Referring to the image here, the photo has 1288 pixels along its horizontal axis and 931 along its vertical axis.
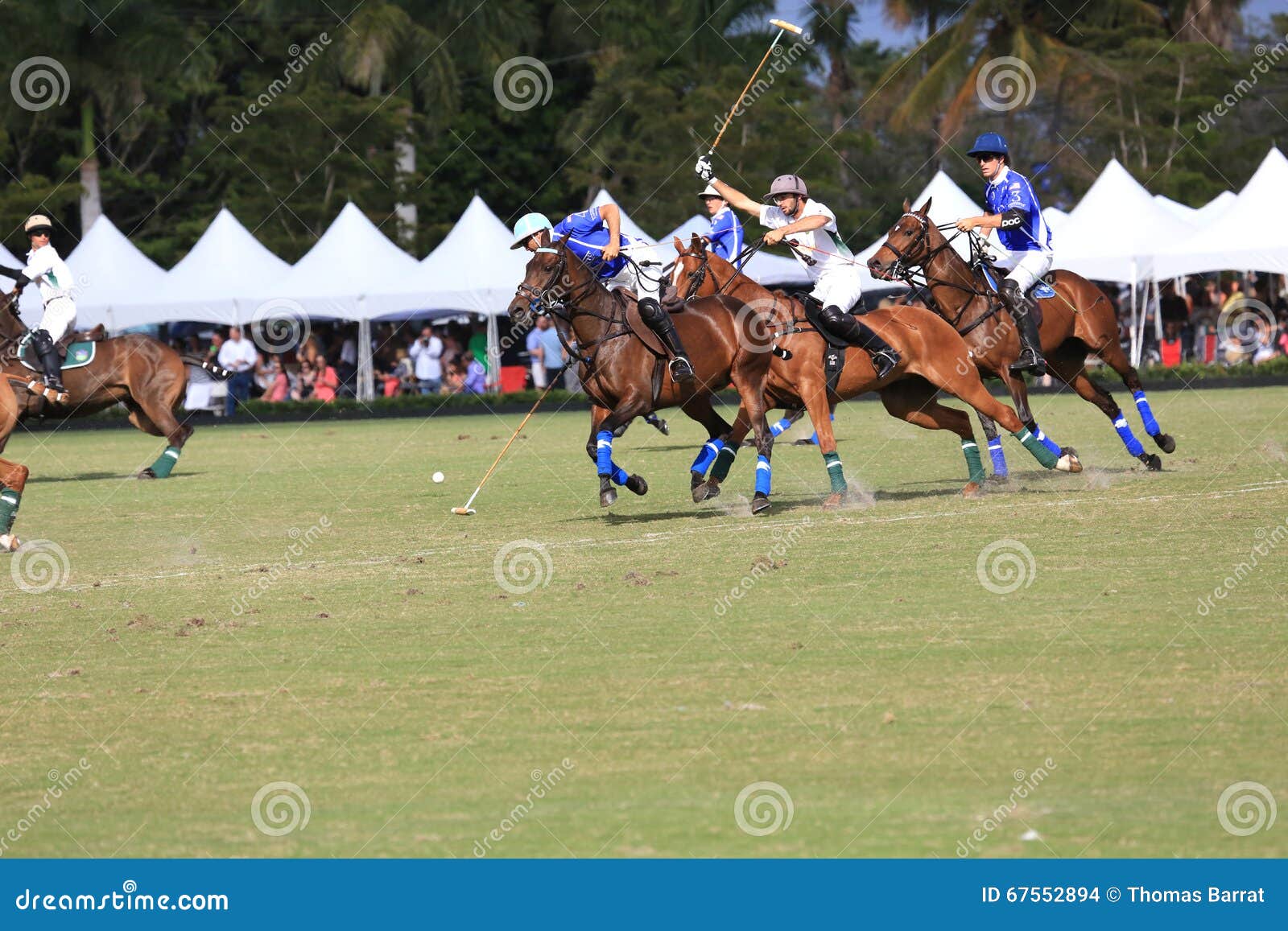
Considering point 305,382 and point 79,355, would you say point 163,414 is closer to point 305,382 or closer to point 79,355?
point 79,355

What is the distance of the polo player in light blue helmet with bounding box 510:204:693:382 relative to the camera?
1447 centimetres

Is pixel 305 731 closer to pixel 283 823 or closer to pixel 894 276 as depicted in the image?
pixel 283 823

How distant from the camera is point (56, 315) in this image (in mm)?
20234

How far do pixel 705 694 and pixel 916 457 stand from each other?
12728 mm

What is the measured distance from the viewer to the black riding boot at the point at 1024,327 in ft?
53.4

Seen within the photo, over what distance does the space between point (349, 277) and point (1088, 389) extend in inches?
929

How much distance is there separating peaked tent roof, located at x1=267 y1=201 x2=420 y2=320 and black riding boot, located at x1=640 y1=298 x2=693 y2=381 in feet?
79.2

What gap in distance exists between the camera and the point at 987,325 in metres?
16.3

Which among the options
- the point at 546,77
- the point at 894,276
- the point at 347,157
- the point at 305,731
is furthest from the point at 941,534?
the point at 546,77

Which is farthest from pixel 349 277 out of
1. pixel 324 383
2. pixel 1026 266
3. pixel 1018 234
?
pixel 1026 266

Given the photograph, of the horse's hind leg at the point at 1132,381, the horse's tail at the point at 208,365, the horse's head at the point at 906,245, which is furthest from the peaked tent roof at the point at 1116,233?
the horse's head at the point at 906,245

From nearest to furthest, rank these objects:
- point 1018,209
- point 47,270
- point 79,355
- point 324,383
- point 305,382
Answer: point 1018,209 → point 47,270 → point 79,355 → point 324,383 → point 305,382

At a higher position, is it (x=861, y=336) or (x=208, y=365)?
(x=861, y=336)

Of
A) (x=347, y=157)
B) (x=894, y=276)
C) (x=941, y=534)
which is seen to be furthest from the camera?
(x=347, y=157)
